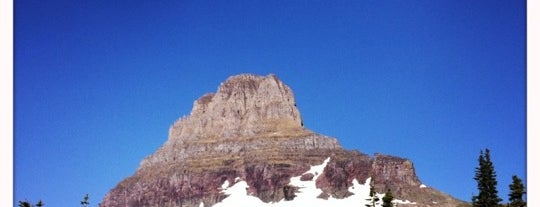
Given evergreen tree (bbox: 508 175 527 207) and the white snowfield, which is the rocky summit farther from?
evergreen tree (bbox: 508 175 527 207)

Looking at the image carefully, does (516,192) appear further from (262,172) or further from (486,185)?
(262,172)

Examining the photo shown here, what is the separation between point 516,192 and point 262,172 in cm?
14306

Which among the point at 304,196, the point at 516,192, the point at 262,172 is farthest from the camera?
the point at 262,172

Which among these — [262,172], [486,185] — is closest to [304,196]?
[262,172]

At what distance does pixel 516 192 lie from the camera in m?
30.4

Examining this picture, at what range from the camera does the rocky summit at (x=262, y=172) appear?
536ft

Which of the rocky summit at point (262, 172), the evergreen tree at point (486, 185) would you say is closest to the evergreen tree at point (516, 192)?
the evergreen tree at point (486, 185)

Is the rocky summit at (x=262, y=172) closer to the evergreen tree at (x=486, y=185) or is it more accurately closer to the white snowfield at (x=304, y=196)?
the white snowfield at (x=304, y=196)

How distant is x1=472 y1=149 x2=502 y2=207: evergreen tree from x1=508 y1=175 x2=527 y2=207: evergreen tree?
313cm

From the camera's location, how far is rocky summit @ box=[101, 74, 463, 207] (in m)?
163

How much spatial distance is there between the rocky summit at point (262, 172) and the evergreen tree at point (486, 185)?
116m

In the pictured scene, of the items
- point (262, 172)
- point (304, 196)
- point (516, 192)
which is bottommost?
point (516, 192)
